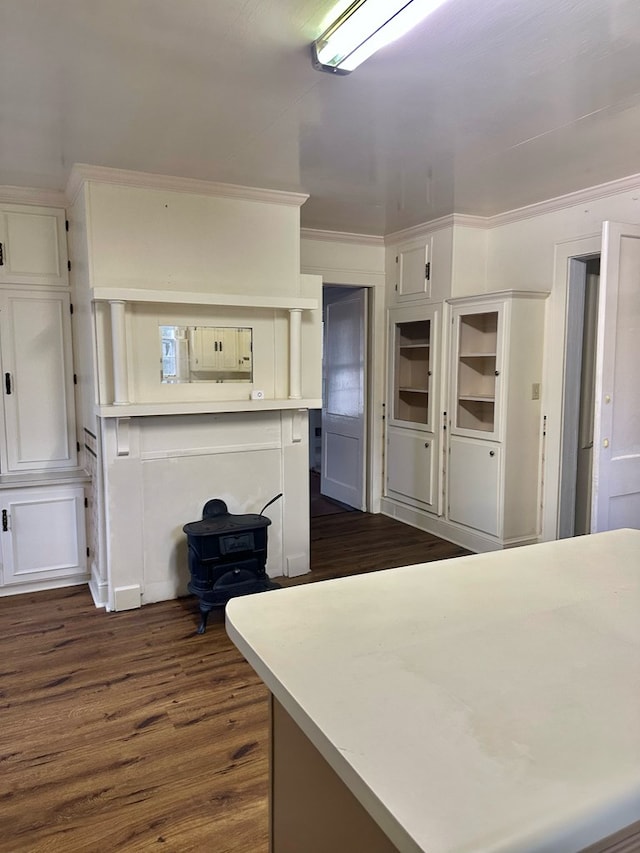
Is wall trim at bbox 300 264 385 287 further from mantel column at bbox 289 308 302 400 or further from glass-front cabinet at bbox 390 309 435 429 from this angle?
mantel column at bbox 289 308 302 400

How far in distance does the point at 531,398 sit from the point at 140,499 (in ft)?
8.85

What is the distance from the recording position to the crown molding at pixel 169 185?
10.2ft

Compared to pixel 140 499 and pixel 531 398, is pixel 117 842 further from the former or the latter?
pixel 531 398

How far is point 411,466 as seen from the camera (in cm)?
502

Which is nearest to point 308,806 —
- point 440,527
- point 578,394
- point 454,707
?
point 454,707

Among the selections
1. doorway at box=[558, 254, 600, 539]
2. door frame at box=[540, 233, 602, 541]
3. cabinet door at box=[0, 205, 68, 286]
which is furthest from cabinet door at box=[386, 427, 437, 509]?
cabinet door at box=[0, 205, 68, 286]

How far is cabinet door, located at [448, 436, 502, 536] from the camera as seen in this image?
Result: 164 inches

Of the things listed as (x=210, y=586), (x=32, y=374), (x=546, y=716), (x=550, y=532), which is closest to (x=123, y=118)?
(x=32, y=374)

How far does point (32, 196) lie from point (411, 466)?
133 inches

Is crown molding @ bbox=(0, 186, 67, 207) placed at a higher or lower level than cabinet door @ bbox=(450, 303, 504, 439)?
higher

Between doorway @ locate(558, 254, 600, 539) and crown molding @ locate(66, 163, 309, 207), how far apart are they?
1.92 metres

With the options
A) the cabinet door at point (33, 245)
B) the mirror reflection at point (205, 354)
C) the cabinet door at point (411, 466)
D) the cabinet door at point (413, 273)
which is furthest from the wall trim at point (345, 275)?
the cabinet door at point (33, 245)

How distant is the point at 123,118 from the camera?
8.23 feet

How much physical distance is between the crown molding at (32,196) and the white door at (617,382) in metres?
3.09
